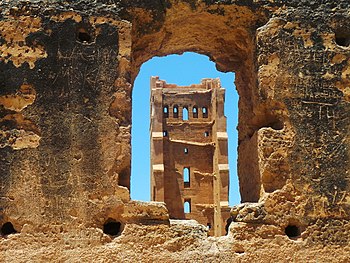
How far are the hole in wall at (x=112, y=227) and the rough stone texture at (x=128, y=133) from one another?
71 mm

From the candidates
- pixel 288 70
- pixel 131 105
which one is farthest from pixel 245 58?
pixel 131 105

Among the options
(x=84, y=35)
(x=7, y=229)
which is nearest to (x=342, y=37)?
(x=84, y=35)

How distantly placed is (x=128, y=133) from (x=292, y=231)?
6.50 ft

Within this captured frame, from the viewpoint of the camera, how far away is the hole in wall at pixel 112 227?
5477 millimetres

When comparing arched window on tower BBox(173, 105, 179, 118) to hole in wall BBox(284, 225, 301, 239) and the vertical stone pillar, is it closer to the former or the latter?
the vertical stone pillar

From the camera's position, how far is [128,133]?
221 inches

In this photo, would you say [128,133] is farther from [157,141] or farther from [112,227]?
[157,141]

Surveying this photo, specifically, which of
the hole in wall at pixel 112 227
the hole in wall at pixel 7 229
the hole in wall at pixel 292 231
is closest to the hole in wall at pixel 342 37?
the hole in wall at pixel 292 231

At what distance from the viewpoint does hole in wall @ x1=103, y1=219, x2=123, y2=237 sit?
548cm

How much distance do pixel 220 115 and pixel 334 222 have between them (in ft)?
64.2

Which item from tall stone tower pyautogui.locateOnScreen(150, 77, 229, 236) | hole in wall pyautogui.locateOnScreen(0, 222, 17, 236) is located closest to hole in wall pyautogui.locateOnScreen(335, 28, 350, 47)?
hole in wall pyautogui.locateOnScreen(0, 222, 17, 236)

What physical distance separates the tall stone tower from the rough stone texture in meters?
17.9

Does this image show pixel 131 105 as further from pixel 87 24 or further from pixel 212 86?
pixel 212 86

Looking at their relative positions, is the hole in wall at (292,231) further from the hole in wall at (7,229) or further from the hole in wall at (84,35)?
the hole in wall at (84,35)
